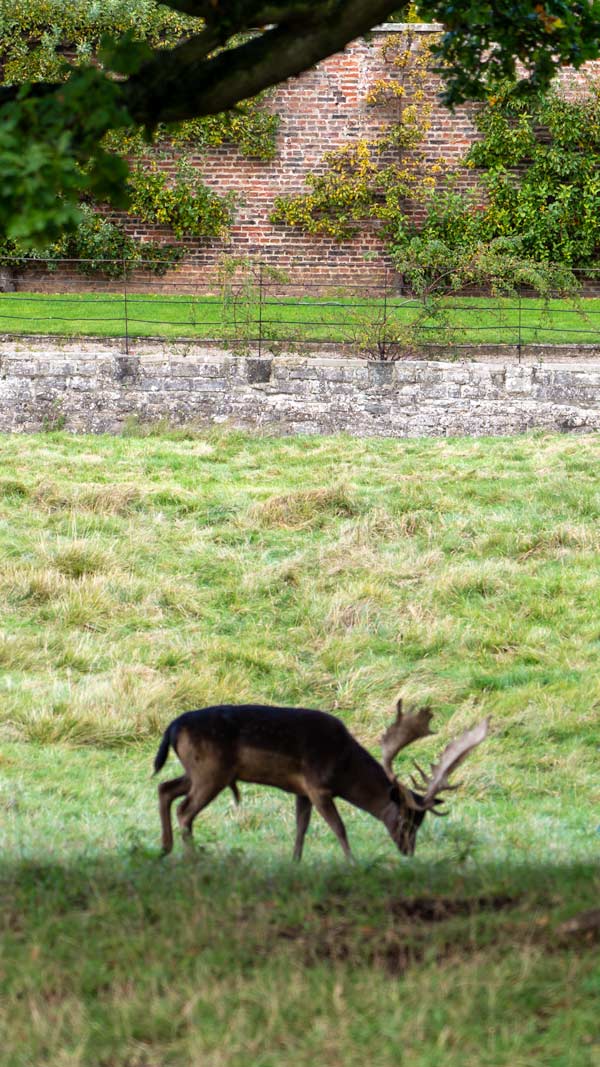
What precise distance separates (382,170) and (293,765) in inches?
951

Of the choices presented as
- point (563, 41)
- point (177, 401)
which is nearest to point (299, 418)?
point (177, 401)

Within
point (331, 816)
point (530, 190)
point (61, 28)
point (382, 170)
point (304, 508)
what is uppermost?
point (61, 28)

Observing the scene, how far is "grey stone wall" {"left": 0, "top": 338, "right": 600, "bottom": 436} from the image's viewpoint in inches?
825

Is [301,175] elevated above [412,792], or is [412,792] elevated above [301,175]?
[301,175]

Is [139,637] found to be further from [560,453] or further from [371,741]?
[560,453]

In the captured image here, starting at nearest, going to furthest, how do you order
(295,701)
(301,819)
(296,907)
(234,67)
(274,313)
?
(296,907) → (234,67) → (301,819) → (295,701) → (274,313)

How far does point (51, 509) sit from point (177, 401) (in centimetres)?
662

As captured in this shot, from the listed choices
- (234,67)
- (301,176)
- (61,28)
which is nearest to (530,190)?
(301,176)

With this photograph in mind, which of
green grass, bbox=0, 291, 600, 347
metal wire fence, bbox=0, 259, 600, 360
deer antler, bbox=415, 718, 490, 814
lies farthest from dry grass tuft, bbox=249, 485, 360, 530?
deer antler, bbox=415, 718, 490, 814

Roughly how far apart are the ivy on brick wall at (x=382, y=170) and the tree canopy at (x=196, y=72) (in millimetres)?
21525

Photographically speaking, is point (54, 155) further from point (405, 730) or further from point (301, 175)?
point (301, 175)

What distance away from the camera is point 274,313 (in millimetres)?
24703

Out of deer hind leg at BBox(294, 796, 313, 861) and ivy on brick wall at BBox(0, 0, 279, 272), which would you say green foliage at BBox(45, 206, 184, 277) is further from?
deer hind leg at BBox(294, 796, 313, 861)

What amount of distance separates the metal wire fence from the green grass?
→ 0.02m
